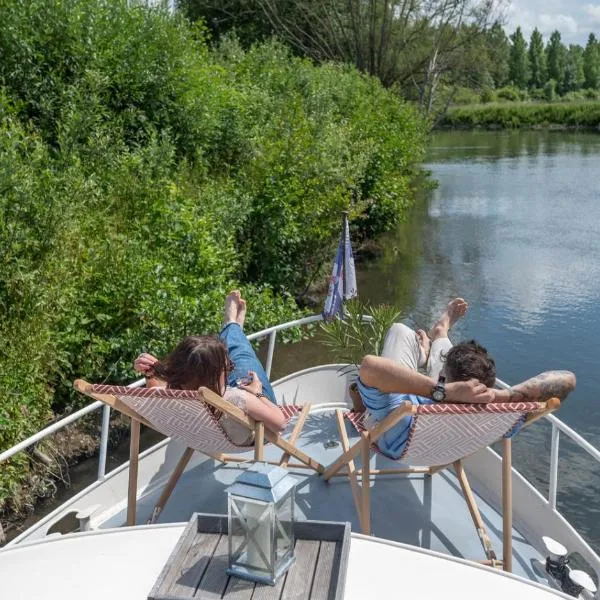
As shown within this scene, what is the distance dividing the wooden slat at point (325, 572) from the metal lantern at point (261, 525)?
0.09 metres

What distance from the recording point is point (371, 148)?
14398mm

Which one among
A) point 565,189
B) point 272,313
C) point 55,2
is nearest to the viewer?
point 272,313

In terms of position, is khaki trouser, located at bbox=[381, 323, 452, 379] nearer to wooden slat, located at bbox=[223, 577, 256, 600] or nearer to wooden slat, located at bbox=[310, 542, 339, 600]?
wooden slat, located at bbox=[310, 542, 339, 600]

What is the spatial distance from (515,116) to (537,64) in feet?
134

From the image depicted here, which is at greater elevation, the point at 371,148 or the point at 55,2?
the point at 55,2

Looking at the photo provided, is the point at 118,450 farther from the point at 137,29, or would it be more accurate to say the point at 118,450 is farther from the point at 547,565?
the point at 137,29

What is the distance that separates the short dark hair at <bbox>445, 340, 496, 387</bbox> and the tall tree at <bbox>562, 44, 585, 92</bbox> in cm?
9434

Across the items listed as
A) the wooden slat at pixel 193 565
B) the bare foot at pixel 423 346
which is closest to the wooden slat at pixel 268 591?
the wooden slat at pixel 193 565

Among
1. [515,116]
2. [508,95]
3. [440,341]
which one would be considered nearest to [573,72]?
[508,95]

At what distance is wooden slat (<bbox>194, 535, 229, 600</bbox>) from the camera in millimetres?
2080

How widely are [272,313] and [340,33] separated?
26.2m

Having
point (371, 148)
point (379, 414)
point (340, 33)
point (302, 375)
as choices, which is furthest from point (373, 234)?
point (340, 33)

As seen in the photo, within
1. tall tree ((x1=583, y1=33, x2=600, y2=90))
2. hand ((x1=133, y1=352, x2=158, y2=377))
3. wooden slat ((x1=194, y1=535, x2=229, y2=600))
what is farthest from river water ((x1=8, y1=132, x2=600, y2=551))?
tall tree ((x1=583, y1=33, x2=600, y2=90))

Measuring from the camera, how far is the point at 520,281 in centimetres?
1463
